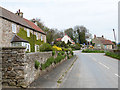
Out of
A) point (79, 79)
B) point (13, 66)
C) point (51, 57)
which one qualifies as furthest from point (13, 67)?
point (51, 57)

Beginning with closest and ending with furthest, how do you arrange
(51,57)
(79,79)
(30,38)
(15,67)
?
(15,67), (79,79), (51,57), (30,38)

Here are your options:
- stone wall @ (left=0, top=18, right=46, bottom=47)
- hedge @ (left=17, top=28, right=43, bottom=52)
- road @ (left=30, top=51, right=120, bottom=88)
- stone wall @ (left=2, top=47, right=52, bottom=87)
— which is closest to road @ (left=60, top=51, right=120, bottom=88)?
road @ (left=30, top=51, right=120, bottom=88)

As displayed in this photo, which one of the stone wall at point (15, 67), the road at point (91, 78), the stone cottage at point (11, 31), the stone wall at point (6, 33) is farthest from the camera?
the stone cottage at point (11, 31)

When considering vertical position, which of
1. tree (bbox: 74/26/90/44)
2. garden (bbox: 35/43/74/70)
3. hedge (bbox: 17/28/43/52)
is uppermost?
tree (bbox: 74/26/90/44)

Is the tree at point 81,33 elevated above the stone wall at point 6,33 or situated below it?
above

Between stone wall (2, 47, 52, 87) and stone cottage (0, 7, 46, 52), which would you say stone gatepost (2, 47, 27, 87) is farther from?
stone cottage (0, 7, 46, 52)

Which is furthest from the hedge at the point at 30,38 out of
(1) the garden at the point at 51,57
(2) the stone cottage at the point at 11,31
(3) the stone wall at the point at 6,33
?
(1) the garden at the point at 51,57

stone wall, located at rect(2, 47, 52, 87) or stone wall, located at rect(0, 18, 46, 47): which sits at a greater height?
stone wall, located at rect(0, 18, 46, 47)

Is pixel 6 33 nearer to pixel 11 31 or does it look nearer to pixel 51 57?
pixel 11 31

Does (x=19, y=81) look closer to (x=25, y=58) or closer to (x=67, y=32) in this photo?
(x=25, y=58)

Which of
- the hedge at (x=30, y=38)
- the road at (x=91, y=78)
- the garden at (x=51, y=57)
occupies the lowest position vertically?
the road at (x=91, y=78)

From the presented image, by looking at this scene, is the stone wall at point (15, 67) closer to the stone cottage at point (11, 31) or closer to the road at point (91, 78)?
the road at point (91, 78)

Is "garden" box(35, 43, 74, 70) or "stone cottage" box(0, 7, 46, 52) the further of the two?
"stone cottage" box(0, 7, 46, 52)

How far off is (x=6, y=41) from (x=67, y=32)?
89410 millimetres
